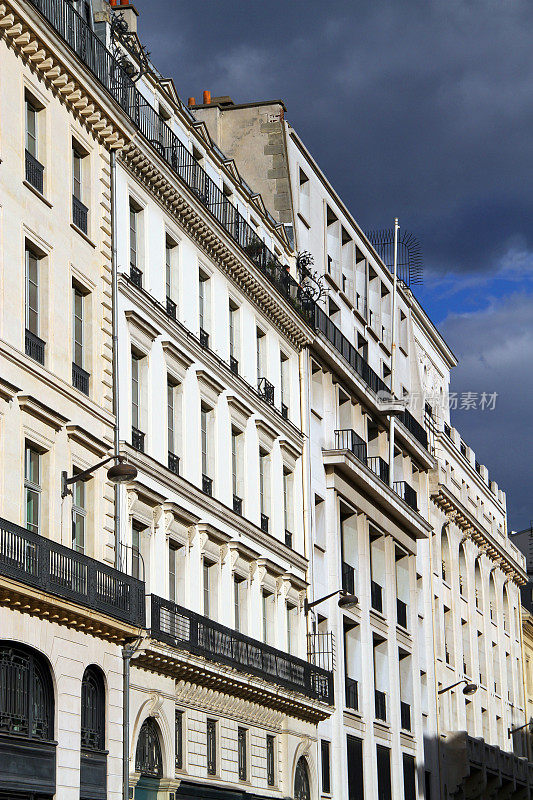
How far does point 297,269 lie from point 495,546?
33.4 m

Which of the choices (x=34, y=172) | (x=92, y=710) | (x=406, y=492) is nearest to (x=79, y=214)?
(x=34, y=172)

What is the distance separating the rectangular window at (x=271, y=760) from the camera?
40750 mm

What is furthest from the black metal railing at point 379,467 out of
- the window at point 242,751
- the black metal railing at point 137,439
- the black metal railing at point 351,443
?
the black metal railing at point 137,439

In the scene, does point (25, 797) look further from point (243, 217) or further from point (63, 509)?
point (243, 217)

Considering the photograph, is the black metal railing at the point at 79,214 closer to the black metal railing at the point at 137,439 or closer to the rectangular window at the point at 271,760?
the black metal railing at the point at 137,439

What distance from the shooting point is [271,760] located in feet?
135

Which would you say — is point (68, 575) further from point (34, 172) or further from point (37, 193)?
point (34, 172)

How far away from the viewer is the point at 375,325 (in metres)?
62.9

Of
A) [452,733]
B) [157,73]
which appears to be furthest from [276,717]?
[452,733]

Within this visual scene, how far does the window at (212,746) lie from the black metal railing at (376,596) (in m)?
17.6

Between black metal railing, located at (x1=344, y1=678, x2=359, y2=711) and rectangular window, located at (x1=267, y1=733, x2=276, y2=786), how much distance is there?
7.98 meters

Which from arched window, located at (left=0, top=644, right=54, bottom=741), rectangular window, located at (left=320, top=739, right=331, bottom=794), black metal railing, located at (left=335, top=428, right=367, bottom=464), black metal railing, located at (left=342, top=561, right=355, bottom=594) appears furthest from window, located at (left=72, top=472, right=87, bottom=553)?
black metal railing, located at (left=335, top=428, right=367, bottom=464)

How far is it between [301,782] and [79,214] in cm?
1965

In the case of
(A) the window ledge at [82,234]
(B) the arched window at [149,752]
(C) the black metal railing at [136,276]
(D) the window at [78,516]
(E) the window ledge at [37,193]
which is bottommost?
(B) the arched window at [149,752]
